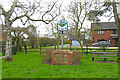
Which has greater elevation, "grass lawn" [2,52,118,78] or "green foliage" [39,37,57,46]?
"green foliage" [39,37,57,46]

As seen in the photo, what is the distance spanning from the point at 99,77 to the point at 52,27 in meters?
14.7

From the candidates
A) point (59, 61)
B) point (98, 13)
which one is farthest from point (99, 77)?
point (98, 13)

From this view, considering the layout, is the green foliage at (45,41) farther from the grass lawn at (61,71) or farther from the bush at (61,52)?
the grass lawn at (61,71)

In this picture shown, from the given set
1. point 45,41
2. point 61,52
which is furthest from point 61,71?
point 45,41

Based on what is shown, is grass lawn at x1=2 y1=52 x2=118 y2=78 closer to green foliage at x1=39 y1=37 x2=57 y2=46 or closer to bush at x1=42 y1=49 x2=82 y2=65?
bush at x1=42 y1=49 x2=82 y2=65

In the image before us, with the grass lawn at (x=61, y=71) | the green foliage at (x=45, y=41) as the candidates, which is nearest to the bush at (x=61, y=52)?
the grass lawn at (x=61, y=71)

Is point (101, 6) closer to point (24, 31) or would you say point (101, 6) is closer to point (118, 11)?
point (118, 11)

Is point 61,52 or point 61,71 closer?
point 61,71

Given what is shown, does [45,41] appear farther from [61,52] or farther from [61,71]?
[61,71]

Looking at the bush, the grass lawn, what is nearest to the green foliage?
the bush

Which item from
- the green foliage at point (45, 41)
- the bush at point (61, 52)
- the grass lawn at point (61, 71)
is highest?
the green foliage at point (45, 41)

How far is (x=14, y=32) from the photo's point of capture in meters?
18.1

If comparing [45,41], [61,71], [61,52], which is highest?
[45,41]

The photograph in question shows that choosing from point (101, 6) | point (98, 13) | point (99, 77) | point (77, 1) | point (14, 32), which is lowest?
point (99, 77)
